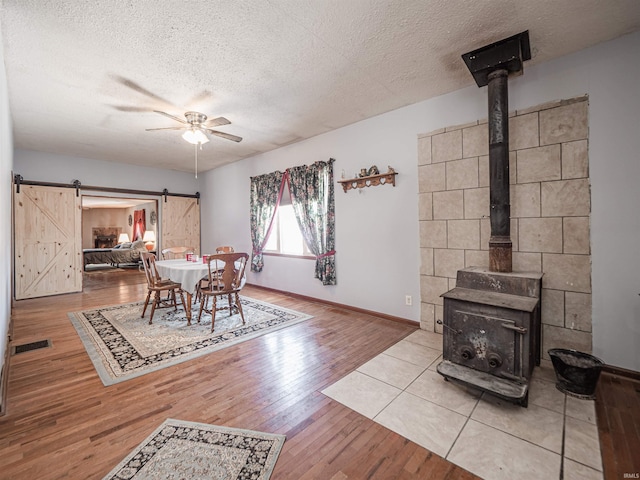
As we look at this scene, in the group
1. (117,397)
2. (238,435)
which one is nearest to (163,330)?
(117,397)

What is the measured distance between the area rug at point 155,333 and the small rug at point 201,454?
96 cm

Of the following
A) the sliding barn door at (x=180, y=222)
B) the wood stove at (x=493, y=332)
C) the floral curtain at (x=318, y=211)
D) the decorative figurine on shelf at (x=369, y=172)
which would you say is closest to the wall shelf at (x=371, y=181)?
the decorative figurine on shelf at (x=369, y=172)

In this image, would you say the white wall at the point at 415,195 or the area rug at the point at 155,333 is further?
the area rug at the point at 155,333

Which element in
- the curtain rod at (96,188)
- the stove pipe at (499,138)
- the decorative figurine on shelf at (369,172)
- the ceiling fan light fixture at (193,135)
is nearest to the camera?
the stove pipe at (499,138)

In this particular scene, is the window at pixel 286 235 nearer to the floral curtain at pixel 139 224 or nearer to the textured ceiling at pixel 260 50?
the textured ceiling at pixel 260 50

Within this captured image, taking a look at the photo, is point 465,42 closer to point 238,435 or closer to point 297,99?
point 297,99

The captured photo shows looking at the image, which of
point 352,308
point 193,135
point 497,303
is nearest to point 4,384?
point 193,135

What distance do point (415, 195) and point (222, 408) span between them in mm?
2878

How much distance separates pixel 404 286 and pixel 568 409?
1.82 m

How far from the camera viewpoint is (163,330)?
334 cm

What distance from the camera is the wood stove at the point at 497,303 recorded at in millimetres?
1882

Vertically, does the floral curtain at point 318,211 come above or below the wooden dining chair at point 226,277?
above

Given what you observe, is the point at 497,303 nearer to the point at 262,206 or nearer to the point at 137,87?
the point at 137,87

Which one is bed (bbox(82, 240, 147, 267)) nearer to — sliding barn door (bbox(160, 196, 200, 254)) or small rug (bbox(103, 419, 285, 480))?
sliding barn door (bbox(160, 196, 200, 254))
